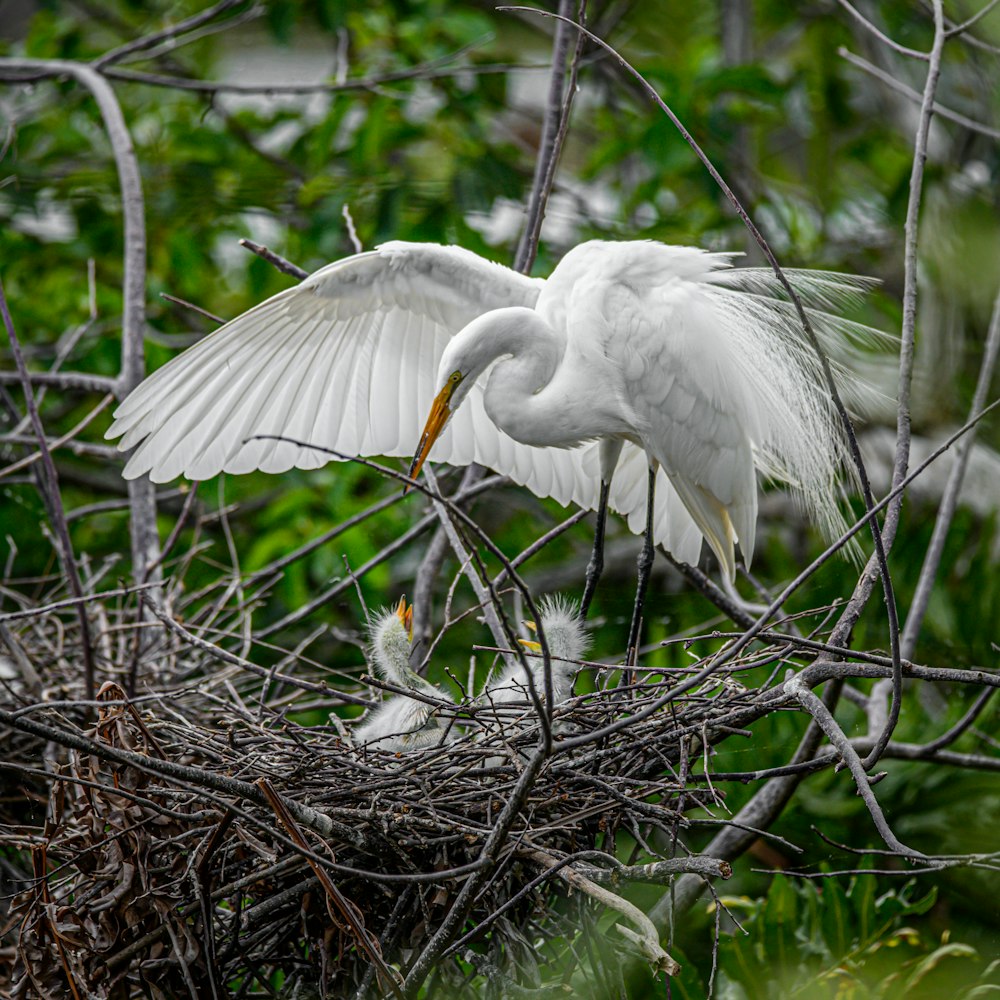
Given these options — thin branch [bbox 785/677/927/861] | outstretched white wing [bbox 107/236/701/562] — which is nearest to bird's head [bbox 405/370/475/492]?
outstretched white wing [bbox 107/236/701/562]

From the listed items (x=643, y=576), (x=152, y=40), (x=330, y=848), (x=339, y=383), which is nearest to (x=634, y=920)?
(x=330, y=848)

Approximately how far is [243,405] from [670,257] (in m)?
0.99

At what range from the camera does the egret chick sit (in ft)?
7.64

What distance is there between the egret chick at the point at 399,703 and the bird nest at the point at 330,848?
187 millimetres

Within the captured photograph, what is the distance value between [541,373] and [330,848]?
3.52 ft

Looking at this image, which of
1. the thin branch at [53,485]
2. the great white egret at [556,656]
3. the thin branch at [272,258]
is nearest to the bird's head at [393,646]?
the great white egret at [556,656]

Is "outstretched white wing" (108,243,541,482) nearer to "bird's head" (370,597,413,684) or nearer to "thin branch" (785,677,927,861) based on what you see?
"bird's head" (370,597,413,684)

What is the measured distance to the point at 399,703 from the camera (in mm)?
2416

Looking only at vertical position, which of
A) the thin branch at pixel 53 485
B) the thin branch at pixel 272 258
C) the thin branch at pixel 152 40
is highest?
the thin branch at pixel 152 40

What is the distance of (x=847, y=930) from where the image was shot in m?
2.78

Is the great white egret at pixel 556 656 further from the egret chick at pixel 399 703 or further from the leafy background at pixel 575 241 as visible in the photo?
the leafy background at pixel 575 241

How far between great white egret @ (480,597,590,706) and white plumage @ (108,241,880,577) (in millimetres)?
346

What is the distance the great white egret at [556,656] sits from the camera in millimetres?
2365

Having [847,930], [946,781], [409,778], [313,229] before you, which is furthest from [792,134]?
[409,778]
